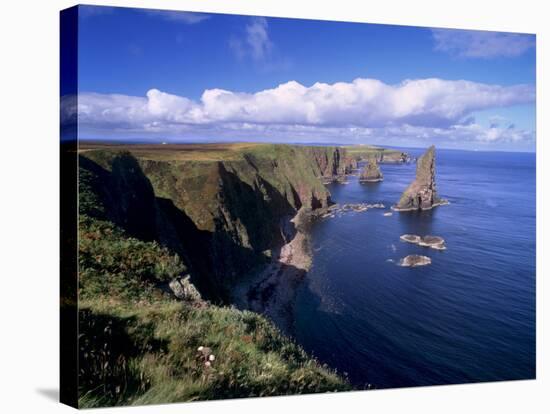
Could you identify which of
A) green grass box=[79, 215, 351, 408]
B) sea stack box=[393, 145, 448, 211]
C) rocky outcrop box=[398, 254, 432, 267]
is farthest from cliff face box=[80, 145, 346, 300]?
rocky outcrop box=[398, 254, 432, 267]

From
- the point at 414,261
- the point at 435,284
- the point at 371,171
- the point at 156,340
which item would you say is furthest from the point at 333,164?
the point at 156,340

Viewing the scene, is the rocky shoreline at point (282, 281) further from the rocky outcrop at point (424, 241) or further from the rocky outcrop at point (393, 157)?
the rocky outcrop at point (424, 241)

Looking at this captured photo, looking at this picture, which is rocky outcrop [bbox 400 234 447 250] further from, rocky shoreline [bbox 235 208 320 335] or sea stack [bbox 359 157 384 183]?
rocky shoreline [bbox 235 208 320 335]

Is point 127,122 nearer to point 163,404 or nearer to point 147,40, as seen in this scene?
point 147,40

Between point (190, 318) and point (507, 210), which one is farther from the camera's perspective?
point (507, 210)

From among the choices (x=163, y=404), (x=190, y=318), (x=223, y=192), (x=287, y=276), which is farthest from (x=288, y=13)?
(x=163, y=404)

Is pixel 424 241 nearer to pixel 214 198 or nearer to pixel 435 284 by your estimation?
pixel 435 284
